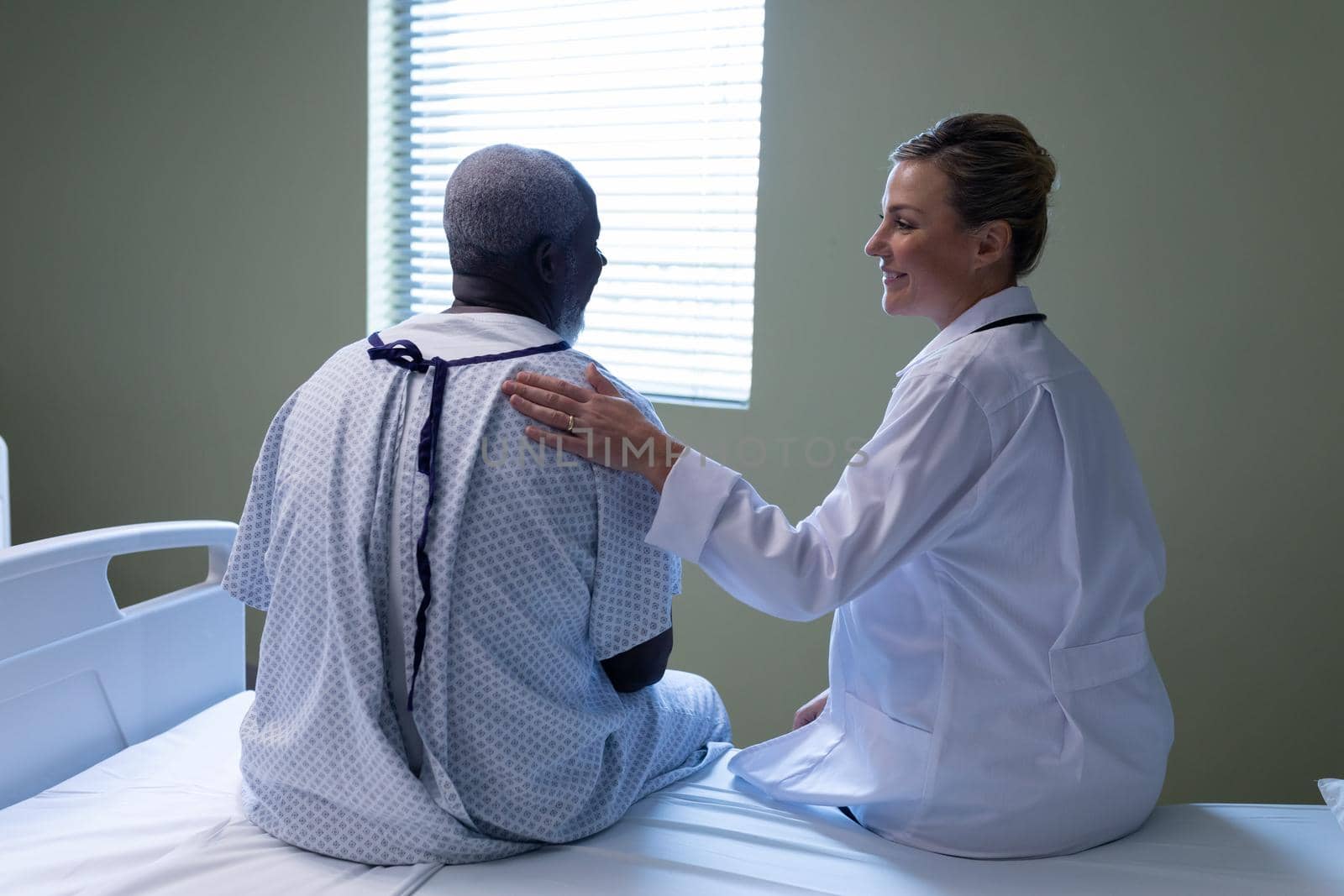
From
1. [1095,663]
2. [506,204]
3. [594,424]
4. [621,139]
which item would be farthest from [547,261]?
[621,139]

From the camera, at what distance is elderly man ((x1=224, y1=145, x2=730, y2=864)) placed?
4.53ft

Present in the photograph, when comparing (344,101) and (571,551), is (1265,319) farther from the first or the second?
(344,101)

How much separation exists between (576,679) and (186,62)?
111 inches

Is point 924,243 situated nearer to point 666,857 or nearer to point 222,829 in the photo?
point 666,857

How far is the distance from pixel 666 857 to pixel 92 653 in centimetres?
111

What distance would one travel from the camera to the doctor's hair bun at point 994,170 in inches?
60.8

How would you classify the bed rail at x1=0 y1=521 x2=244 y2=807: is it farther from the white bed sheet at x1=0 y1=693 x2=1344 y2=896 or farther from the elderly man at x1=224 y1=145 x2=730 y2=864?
the elderly man at x1=224 y1=145 x2=730 y2=864

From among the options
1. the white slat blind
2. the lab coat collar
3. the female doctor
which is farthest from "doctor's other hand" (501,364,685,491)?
the white slat blind

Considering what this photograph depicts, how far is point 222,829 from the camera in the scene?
152cm

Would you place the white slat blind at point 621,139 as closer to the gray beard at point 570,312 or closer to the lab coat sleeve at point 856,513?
the gray beard at point 570,312

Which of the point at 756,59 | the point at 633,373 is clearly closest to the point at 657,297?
the point at 633,373

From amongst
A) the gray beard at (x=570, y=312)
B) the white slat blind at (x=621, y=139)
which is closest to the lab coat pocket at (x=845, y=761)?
the gray beard at (x=570, y=312)

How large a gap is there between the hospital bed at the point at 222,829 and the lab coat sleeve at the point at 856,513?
39 centimetres

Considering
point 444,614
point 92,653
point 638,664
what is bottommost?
point 92,653
